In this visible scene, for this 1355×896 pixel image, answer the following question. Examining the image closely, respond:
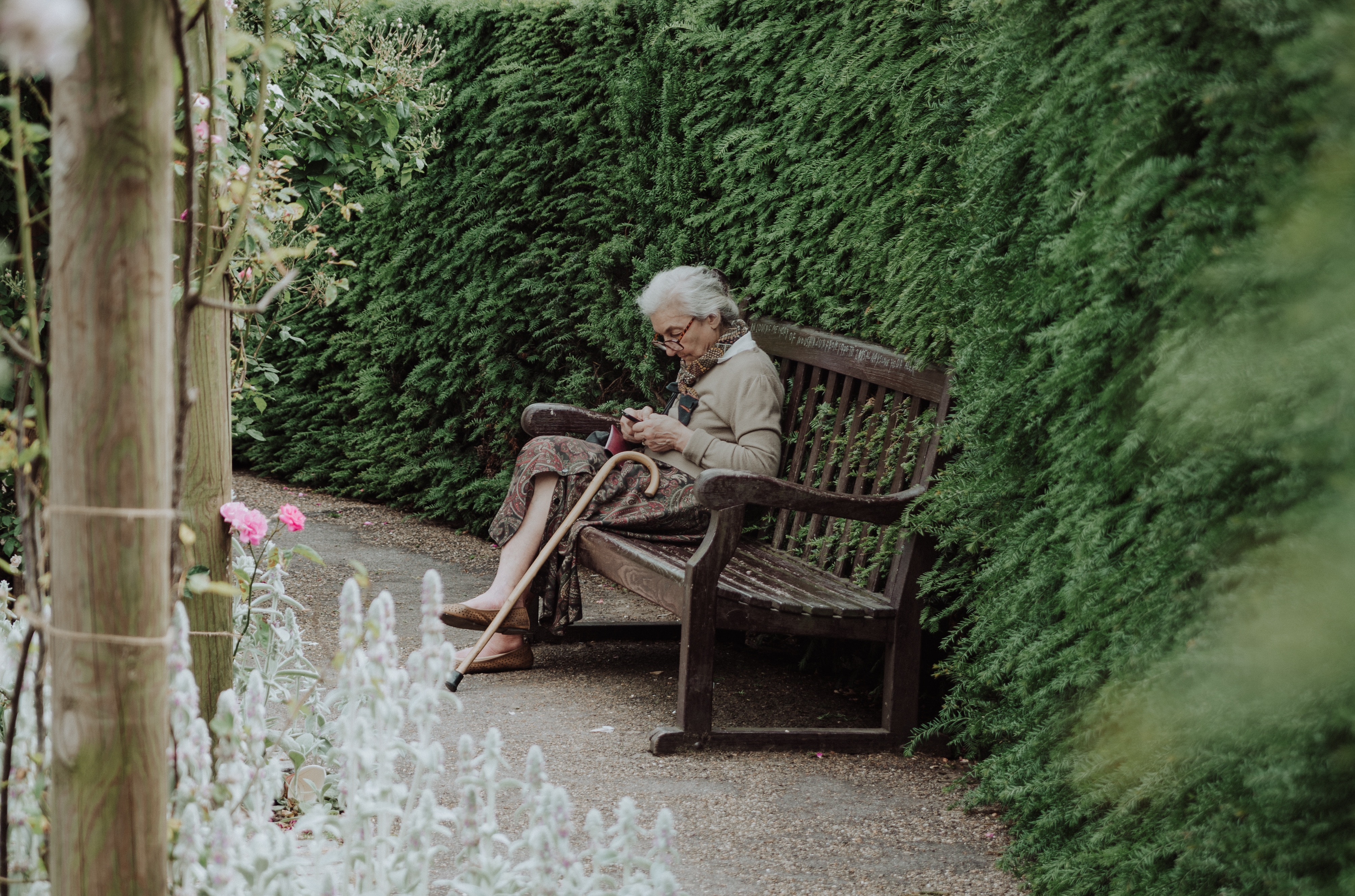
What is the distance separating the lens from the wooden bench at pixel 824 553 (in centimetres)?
343

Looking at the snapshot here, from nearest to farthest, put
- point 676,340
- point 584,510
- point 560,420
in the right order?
point 584,510 < point 676,340 < point 560,420

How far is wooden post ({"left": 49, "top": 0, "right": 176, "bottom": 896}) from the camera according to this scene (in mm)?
1401

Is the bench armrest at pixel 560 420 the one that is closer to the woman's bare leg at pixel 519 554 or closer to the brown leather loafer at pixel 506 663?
the woman's bare leg at pixel 519 554

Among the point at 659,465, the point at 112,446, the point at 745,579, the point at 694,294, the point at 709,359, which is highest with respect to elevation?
the point at 694,294

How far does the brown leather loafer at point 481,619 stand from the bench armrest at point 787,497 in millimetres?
1147

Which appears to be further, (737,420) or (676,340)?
(676,340)

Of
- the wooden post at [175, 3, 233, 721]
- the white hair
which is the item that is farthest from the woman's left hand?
the wooden post at [175, 3, 233, 721]

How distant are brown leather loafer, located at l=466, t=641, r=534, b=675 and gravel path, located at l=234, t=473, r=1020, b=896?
0.15ft

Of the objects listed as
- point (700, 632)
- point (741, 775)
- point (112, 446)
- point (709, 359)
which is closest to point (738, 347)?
point (709, 359)

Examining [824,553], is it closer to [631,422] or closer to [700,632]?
[700,632]

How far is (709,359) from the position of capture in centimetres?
432

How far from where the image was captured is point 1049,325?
2.47 meters

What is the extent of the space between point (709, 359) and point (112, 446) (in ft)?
9.85

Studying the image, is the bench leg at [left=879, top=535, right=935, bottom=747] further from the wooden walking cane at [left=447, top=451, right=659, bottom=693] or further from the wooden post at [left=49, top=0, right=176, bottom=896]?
the wooden post at [left=49, top=0, right=176, bottom=896]
